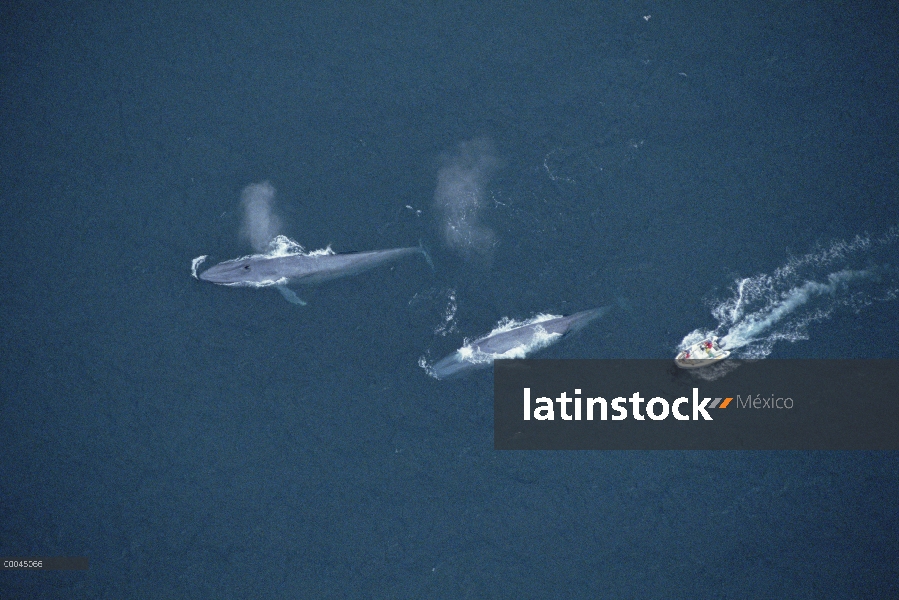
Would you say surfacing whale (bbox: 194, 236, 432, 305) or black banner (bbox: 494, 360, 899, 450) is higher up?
surfacing whale (bbox: 194, 236, 432, 305)

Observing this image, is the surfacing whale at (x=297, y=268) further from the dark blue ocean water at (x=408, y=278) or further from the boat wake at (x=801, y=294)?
the boat wake at (x=801, y=294)

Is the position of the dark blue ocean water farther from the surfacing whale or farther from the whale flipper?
the surfacing whale

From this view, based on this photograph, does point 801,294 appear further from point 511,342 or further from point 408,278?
point 408,278

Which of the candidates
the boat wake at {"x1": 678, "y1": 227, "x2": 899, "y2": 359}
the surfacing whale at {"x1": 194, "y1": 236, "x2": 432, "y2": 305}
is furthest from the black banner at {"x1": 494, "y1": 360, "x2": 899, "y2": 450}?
the surfacing whale at {"x1": 194, "y1": 236, "x2": 432, "y2": 305}

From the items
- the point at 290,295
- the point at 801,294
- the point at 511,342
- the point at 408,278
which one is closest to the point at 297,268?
the point at 290,295

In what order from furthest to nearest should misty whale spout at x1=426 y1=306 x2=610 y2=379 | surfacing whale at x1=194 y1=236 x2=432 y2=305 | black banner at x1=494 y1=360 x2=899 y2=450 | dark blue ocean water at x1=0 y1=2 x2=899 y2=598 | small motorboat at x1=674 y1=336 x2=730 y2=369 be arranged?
surfacing whale at x1=194 y1=236 x2=432 y2=305 → misty whale spout at x1=426 y1=306 x2=610 y2=379 → small motorboat at x1=674 y1=336 x2=730 y2=369 → black banner at x1=494 y1=360 x2=899 y2=450 → dark blue ocean water at x1=0 y1=2 x2=899 y2=598

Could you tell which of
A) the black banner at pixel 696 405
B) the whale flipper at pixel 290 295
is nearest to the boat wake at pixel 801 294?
the black banner at pixel 696 405
